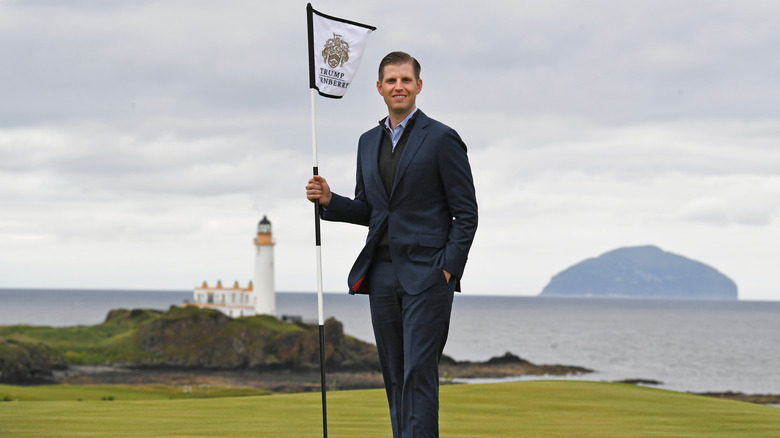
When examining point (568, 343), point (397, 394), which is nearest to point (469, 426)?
point (397, 394)

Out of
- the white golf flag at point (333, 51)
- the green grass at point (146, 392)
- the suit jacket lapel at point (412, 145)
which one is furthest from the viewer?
the green grass at point (146, 392)

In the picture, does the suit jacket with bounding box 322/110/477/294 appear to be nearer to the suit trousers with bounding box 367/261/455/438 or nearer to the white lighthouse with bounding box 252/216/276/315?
the suit trousers with bounding box 367/261/455/438

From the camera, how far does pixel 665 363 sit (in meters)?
Result: 84.0

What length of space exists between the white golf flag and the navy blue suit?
122 centimetres

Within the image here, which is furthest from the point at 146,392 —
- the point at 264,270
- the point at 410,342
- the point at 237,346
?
the point at 410,342

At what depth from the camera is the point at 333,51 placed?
22.6 ft

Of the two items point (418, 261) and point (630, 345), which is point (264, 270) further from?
point (418, 261)

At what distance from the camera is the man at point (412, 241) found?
5551 mm

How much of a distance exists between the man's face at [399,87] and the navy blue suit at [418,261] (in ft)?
0.44

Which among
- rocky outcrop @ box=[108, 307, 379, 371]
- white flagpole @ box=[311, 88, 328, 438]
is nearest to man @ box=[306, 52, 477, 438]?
white flagpole @ box=[311, 88, 328, 438]

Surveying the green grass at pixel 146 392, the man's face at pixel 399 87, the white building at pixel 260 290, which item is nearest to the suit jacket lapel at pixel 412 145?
the man's face at pixel 399 87

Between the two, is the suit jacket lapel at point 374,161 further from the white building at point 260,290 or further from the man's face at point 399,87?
the white building at point 260,290

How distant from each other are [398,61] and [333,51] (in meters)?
1.24

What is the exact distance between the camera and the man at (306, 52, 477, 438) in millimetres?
5551
